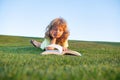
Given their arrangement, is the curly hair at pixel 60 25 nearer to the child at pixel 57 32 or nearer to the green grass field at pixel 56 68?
the child at pixel 57 32

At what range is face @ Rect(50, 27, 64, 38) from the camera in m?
13.0

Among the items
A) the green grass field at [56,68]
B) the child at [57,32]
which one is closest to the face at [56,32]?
the child at [57,32]

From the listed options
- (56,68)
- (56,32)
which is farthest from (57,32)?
(56,68)

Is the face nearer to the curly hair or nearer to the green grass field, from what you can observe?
the curly hair

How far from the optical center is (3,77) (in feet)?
11.3

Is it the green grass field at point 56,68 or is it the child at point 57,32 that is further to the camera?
the child at point 57,32

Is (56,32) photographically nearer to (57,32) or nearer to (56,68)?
(57,32)

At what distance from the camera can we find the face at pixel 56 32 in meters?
13.0

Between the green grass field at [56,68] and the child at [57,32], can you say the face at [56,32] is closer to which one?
the child at [57,32]

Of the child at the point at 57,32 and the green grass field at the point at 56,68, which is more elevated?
the child at the point at 57,32

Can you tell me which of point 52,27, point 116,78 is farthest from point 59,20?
point 116,78

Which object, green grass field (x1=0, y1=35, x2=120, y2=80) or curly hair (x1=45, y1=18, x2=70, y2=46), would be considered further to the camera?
curly hair (x1=45, y1=18, x2=70, y2=46)

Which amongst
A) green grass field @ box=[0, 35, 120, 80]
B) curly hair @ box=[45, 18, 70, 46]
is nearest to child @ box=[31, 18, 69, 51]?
curly hair @ box=[45, 18, 70, 46]

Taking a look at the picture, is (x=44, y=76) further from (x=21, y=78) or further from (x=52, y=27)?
(x=52, y=27)
